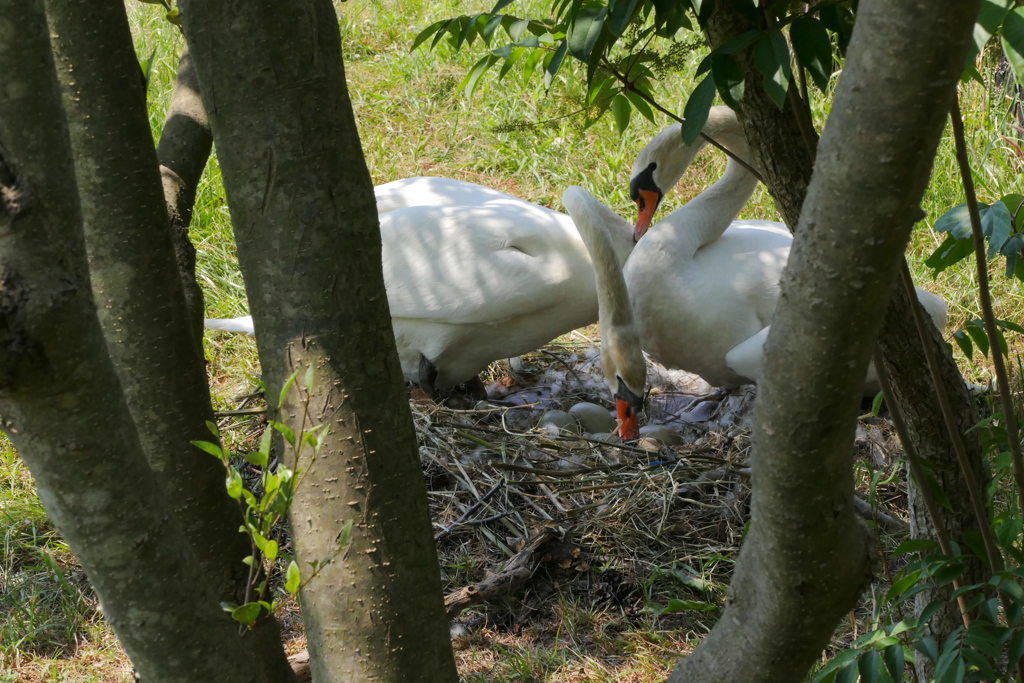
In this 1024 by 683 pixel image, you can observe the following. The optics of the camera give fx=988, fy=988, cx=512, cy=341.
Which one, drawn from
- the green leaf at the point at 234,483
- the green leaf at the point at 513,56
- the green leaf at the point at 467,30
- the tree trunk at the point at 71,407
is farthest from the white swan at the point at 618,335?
the green leaf at the point at 234,483

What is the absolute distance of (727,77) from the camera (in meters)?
1.46

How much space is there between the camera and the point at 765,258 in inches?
168

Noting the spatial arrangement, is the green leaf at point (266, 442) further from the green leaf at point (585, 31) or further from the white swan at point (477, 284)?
the white swan at point (477, 284)

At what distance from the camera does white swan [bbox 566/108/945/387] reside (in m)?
4.10

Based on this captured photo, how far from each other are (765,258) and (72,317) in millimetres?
3700

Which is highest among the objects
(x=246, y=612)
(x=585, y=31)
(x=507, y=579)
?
(x=585, y=31)

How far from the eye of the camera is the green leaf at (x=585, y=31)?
5.10 feet

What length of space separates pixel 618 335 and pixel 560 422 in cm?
45

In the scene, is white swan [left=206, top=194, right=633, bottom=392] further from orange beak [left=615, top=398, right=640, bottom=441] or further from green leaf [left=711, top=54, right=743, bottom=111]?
green leaf [left=711, top=54, right=743, bottom=111]

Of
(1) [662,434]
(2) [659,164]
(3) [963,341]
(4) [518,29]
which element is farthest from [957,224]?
(2) [659,164]

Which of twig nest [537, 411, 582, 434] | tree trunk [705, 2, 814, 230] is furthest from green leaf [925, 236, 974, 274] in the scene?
twig nest [537, 411, 582, 434]

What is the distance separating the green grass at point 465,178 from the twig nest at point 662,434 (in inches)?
44.4

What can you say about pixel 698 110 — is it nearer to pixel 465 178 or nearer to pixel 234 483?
pixel 234 483

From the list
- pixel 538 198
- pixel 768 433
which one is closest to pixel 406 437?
pixel 768 433
